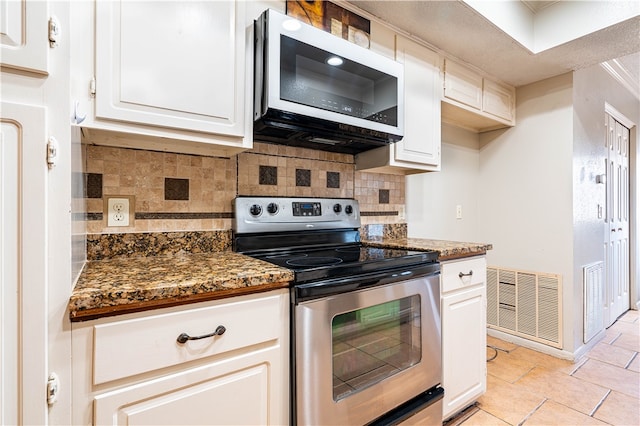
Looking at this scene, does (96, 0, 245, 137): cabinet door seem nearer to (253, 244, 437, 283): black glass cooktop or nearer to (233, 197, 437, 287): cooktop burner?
(233, 197, 437, 287): cooktop burner

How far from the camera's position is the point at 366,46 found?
65.8 inches

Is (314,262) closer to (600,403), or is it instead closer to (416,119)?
(416,119)

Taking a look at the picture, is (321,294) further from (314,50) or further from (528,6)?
(528,6)

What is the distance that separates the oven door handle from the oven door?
20 millimetres

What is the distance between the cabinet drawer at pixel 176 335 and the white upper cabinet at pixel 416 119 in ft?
3.76

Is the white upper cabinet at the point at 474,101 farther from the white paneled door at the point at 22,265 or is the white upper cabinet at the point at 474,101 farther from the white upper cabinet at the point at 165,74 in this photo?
the white paneled door at the point at 22,265

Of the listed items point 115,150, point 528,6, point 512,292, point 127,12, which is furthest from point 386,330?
point 528,6

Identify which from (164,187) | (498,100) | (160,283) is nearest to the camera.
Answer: (160,283)

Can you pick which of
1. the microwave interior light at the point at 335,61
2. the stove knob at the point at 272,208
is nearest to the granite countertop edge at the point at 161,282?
the stove knob at the point at 272,208

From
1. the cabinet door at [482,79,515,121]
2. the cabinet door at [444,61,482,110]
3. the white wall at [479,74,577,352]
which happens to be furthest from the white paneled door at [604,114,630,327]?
the cabinet door at [444,61,482,110]

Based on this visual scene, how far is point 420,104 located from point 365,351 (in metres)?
1.42

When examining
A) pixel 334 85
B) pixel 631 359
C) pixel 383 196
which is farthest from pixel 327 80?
pixel 631 359

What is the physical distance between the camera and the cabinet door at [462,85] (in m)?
2.08

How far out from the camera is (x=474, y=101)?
2275mm
